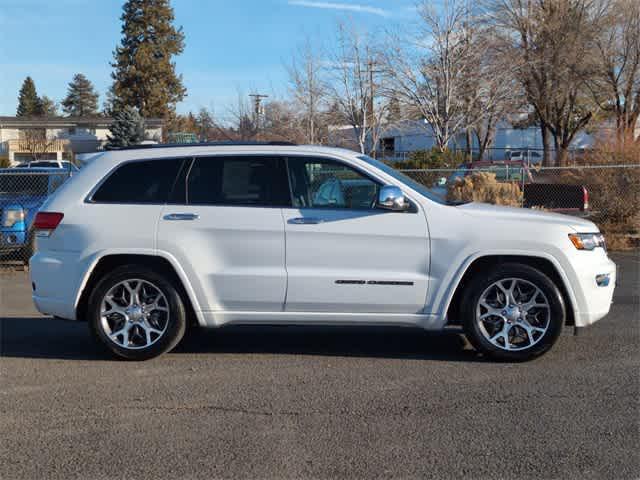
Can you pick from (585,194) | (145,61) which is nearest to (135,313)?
(585,194)

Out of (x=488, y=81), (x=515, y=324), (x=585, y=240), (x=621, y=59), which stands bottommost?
(x=515, y=324)

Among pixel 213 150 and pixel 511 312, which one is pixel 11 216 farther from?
pixel 511 312

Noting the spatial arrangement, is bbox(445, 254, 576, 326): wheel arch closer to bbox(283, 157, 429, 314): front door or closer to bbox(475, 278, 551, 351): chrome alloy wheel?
bbox(475, 278, 551, 351): chrome alloy wheel

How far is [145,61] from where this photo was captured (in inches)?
1997

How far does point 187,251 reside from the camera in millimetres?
6250

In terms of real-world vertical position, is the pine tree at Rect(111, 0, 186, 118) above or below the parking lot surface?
above

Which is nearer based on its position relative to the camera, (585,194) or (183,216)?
(183,216)

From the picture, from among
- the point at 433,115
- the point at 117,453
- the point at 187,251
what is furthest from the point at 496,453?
the point at 433,115

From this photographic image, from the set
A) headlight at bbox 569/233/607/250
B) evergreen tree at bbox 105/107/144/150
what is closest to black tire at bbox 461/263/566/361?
headlight at bbox 569/233/607/250

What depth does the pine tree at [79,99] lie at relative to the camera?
9488 cm

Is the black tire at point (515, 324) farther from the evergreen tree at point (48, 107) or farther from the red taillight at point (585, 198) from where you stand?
the evergreen tree at point (48, 107)

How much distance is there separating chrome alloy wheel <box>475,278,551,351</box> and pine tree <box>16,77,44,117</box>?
3532 inches

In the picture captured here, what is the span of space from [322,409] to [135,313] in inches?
82.0

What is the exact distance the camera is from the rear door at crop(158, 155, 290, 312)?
621 cm
